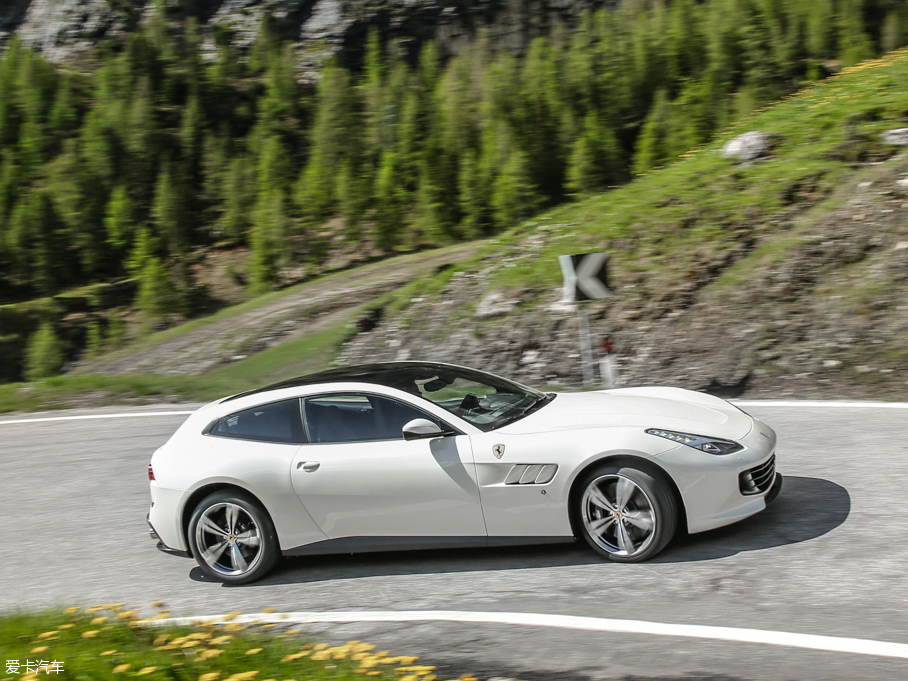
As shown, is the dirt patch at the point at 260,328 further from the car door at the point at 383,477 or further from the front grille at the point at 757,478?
the front grille at the point at 757,478

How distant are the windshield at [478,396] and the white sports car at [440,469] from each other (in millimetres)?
15

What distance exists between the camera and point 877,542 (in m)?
4.87

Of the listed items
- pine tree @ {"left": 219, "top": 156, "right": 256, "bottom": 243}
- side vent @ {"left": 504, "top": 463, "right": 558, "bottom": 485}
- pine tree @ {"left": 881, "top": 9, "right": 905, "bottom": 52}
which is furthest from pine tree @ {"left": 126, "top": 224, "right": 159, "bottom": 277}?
side vent @ {"left": 504, "top": 463, "right": 558, "bottom": 485}

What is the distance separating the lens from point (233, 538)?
5586 mm

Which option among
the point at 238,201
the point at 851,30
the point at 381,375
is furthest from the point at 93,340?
the point at 851,30

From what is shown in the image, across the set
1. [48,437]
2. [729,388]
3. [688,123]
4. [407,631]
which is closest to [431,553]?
[407,631]

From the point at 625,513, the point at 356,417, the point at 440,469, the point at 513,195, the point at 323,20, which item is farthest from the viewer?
the point at 323,20

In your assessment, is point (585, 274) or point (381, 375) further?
point (585, 274)

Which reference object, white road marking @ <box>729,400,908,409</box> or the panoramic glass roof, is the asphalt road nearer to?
white road marking @ <box>729,400,908,409</box>

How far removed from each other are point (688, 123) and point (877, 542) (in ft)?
137

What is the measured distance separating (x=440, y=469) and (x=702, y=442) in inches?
64.4

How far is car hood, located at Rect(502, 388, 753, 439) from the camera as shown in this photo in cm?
511

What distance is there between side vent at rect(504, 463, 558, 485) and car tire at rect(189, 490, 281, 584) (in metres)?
1.72

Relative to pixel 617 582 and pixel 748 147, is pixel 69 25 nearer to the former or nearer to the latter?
pixel 748 147
